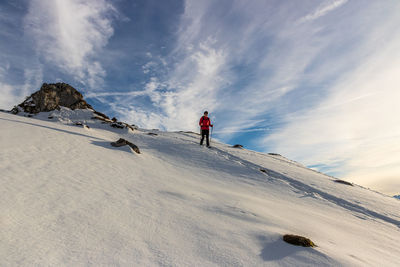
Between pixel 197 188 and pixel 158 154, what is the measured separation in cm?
559

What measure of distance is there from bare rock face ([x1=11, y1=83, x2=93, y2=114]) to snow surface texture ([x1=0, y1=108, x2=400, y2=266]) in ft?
44.2

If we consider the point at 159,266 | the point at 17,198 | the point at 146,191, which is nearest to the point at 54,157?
the point at 17,198

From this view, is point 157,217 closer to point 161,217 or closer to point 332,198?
point 161,217

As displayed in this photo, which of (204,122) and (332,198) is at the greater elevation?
(204,122)

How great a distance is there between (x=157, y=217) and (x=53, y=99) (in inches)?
851

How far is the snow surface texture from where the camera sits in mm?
2783

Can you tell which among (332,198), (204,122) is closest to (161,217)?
(332,198)

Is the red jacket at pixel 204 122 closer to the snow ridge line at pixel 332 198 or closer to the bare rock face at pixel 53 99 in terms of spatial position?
the snow ridge line at pixel 332 198

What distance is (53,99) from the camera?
766 inches

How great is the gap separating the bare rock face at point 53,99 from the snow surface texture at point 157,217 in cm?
1346

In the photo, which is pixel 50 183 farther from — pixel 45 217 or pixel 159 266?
pixel 159 266

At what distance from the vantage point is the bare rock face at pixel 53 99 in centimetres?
1858

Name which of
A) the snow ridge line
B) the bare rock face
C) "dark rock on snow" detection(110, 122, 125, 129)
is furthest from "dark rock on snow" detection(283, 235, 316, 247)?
the bare rock face

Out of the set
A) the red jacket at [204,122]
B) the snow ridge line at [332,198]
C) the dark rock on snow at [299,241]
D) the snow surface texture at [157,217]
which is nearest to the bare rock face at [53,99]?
the snow surface texture at [157,217]
